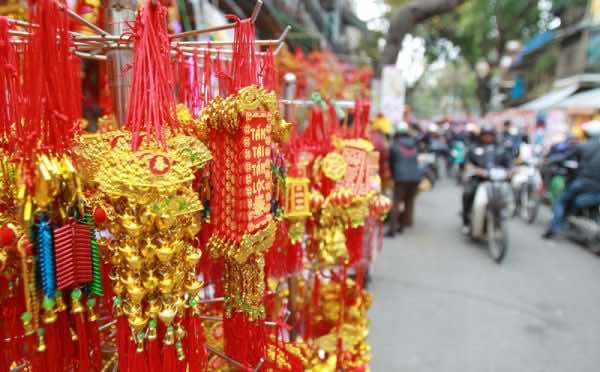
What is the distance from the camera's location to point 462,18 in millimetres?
15188

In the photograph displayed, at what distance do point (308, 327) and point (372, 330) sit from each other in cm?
98

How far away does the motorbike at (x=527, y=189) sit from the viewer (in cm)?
604

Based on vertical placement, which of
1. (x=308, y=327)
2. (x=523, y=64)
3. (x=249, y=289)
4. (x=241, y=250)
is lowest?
(x=308, y=327)

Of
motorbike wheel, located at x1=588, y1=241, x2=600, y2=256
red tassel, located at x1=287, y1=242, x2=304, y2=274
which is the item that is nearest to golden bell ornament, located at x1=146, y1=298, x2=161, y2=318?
red tassel, located at x1=287, y1=242, x2=304, y2=274

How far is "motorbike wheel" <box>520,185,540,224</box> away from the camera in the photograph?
600 centimetres

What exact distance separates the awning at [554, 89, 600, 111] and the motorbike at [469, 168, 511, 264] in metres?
7.50

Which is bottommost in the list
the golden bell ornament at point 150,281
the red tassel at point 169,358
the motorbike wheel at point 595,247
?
the motorbike wheel at point 595,247

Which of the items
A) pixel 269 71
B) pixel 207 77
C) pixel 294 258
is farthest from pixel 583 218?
pixel 207 77

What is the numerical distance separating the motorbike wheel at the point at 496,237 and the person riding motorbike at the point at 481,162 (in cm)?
52

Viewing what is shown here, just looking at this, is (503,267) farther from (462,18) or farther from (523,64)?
(523,64)

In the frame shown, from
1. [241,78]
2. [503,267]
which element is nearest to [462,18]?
[503,267]

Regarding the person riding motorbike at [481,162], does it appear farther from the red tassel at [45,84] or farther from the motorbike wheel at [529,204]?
the red tassel at [45,84]

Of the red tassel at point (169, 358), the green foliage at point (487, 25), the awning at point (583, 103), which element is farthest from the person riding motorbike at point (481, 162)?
the green foliage at point (487, 25)

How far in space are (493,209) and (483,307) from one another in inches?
50.5
